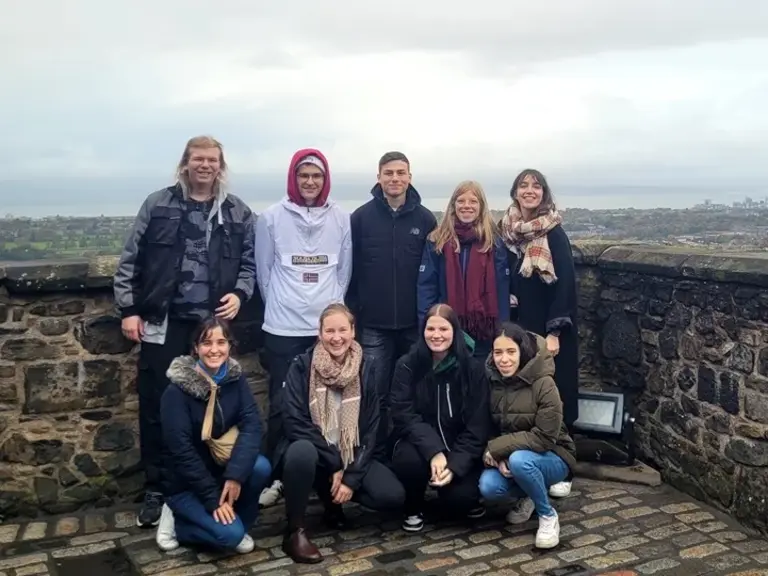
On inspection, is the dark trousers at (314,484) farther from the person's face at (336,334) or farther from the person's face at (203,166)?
the person's face at (203,166)

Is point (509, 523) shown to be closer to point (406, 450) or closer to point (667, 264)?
point (406, 450)

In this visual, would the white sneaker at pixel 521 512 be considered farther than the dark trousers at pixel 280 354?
No

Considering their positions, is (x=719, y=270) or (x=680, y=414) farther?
(x=680, y=414)

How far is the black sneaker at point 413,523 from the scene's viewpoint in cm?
445

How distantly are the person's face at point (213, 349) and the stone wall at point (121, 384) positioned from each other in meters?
0.97

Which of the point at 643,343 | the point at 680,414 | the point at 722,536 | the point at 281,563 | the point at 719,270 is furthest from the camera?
the point at 643,343

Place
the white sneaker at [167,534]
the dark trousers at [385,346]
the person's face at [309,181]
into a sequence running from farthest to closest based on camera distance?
the dark trousers at [385,346] → the person's face at [309,181] → the white sneaker at [167,534]

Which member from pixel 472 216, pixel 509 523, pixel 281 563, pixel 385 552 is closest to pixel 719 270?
pixel 472 216

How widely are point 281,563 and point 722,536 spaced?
237 cm

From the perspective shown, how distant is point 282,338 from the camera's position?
4711mm

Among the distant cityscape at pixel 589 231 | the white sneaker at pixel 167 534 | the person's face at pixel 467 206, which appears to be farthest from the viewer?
the distant cityscape at pixel 589 231

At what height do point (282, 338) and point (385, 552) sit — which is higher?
point (282, 338)

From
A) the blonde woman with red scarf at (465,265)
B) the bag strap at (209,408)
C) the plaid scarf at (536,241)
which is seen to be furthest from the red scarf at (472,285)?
the bag strap at (209,408)

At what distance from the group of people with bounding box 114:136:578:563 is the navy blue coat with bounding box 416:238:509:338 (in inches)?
0.5
